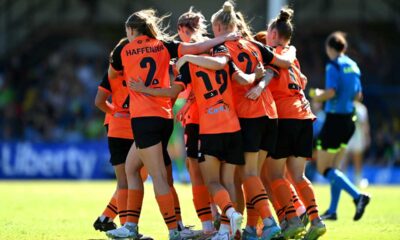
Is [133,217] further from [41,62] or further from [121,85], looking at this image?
[41,62]

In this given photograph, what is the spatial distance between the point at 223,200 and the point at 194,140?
101cm

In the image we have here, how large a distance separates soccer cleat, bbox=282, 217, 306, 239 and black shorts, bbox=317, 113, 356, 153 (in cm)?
365

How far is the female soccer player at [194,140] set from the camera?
8844 mm

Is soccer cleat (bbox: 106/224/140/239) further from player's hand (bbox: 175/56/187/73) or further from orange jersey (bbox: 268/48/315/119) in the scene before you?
orange jersey (bbox: 268/48/315/119)

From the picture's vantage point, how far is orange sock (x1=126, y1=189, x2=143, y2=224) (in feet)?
28.5

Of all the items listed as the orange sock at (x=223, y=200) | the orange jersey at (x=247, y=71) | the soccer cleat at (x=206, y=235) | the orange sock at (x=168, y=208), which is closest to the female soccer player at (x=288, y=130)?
the orange jersey at (x=247, y=71)

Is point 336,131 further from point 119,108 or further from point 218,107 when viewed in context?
point 218,107

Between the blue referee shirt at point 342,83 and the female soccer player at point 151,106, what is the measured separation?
3688 millimetres

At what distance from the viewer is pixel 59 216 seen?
11727mm

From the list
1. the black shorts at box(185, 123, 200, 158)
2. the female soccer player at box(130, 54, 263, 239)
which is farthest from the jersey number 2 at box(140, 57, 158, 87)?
the black shorts at box(185, 123, 200, 158)

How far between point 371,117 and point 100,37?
889 cm

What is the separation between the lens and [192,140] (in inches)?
351

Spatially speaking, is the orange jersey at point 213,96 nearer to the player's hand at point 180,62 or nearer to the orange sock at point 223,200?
the player's hand at point 180,62

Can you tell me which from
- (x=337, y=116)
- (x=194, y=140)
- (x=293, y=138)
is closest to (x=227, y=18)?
(x=194, y=140)
